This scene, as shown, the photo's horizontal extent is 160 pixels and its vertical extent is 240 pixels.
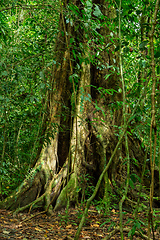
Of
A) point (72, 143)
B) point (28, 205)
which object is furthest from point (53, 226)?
point (72, 143)

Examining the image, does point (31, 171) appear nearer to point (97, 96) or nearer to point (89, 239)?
point (89, 239)

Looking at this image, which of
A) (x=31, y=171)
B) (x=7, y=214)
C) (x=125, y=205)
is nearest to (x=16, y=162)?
(x=31, y=171)

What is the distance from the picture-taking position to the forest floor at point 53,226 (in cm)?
262

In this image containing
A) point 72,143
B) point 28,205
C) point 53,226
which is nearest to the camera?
point 53,226

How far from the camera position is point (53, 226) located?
3.01 m

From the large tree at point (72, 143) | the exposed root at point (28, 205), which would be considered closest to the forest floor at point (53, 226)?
the exposed root at point (28, 205)

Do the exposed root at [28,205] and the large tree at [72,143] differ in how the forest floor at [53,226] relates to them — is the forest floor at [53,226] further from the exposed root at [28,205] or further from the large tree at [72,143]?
the large tree at [72,143]

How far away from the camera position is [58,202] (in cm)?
355

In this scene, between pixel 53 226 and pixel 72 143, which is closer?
pixel 53 226

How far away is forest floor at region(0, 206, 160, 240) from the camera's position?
2617 mm

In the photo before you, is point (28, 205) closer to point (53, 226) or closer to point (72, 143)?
point (53, 226)

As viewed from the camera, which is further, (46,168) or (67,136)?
(67,136)

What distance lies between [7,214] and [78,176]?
1.39m

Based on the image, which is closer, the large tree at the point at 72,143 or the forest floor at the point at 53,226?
the forest floor at the point at 53,226
